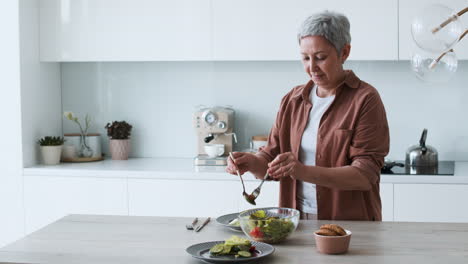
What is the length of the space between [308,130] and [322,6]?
1.51 m

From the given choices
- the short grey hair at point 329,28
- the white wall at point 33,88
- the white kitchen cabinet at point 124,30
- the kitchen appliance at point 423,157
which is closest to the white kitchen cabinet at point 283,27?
the white kitchen cabinet at point 124,30

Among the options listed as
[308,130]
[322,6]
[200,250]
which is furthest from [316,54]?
[322,6]

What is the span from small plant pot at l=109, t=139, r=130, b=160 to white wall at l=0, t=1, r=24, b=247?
1.99ft

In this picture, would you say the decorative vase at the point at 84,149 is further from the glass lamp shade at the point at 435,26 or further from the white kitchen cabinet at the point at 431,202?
the glass lamp shade at the point at 435,26

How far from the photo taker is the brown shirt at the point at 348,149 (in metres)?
2.29

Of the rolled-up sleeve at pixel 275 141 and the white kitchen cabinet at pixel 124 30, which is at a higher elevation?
the white kitchen cabinet at pixel 124 30

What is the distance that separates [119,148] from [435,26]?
2.96 m

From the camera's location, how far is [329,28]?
230 cm

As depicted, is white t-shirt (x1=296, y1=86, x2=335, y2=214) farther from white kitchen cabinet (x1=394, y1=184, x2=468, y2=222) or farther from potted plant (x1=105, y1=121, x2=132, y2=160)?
potted plant (x1=105, y1=121, x2=132, y2=160)

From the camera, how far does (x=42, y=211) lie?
3941 millimetres

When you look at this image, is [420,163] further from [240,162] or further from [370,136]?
[240,162]

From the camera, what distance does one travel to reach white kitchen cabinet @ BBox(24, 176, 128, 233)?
12.5ft

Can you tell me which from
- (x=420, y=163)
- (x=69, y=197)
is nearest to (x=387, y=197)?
(x=420, y=163)

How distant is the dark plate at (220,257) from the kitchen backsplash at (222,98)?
2361 millimetres
